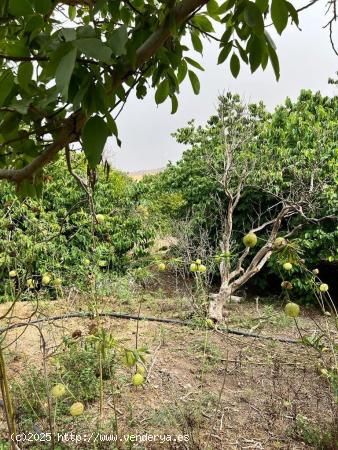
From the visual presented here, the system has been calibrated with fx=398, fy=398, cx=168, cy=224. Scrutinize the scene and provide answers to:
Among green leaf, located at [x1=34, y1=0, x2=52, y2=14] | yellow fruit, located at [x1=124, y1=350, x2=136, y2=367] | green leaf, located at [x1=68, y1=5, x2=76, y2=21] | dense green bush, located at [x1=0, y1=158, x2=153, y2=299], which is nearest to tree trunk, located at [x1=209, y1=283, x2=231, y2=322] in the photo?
dense green bush, located at [x1=0, y1=158, x2=153, y2=299]

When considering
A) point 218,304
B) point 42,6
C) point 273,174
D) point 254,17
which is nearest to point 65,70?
point 42,6

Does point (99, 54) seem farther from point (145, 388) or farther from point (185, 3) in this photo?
point (145, 388)

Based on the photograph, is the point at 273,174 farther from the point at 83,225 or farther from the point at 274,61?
the point at 274,61

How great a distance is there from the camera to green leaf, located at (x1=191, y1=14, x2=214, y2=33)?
1021 millimetres

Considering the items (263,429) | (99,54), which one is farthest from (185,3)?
(263,429)

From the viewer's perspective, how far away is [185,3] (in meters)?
0.67

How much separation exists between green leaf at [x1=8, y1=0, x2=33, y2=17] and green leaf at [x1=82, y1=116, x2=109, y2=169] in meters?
0.18

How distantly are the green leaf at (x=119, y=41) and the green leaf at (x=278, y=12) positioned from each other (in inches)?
9.2

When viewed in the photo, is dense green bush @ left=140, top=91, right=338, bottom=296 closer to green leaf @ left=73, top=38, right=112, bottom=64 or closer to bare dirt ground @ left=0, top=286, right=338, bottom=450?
bare dirt ground @ left=0, top=286, right=338, bottom=450

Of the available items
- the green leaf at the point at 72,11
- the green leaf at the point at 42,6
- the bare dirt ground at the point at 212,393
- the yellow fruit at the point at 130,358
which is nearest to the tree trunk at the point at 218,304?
the bare dirt ground at the point at 212,393

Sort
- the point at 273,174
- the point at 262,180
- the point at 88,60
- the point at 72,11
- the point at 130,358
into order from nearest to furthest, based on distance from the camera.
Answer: the point at 88,60 < the point at 130,358 < the point at 72,11 < the point at 273,174 < the point at 262,180

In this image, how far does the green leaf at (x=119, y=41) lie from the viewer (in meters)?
0.52

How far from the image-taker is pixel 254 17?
0.62 m

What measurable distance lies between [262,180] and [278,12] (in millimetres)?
5738
